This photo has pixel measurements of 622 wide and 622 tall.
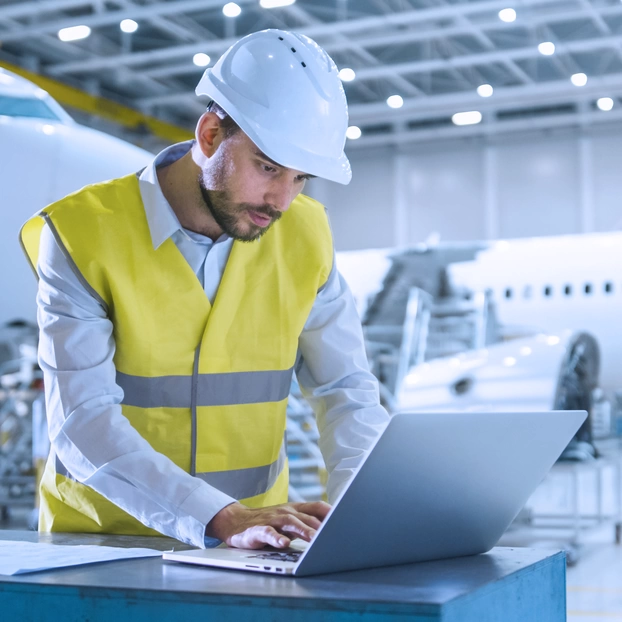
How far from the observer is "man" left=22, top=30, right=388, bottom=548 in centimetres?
204

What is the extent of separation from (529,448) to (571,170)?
22016 mm

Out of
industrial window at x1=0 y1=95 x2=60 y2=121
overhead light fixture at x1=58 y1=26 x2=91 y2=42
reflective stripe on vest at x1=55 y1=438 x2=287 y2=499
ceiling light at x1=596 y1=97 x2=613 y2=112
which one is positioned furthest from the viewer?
ceiling light at x1=596 y1=97 x2=613 y2=112

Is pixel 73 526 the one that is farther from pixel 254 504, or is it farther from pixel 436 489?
pixel 436 489

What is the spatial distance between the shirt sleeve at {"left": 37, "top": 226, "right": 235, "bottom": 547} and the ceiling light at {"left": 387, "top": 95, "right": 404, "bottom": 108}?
20099 millimetres

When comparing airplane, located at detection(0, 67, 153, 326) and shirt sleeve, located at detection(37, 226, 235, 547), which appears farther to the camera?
airplane, located at detection(0, 67, 153, 326)

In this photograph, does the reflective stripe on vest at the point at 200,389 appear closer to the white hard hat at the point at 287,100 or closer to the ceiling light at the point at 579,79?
the white hard hat at the point at 287,100

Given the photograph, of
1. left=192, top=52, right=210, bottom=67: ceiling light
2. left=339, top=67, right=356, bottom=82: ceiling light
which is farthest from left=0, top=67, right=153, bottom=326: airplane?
left=339, top=67, right=356, bottom=82: ceiling light

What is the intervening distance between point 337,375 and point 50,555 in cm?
100

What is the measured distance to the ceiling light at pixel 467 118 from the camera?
2241 centimetres

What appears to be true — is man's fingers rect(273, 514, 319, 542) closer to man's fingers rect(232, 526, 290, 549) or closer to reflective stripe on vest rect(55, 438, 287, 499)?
man's fingers rect(232, 526, 290, 549)

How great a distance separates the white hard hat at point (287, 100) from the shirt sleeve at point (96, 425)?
0.51 meters

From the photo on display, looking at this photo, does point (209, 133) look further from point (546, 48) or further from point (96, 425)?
point (546, 48)

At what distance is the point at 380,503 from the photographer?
137 cm

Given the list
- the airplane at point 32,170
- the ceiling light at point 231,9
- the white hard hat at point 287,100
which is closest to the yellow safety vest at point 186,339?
the white hard hat at point 287,100
